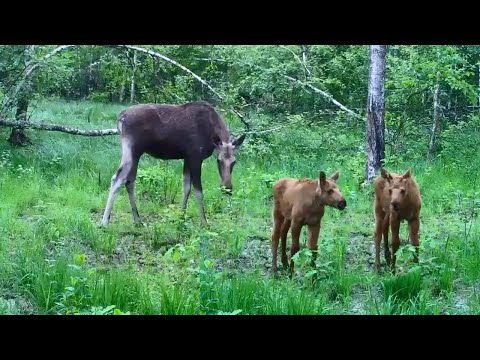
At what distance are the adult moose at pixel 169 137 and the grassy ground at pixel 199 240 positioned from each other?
0.18 m

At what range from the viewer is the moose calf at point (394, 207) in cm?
454

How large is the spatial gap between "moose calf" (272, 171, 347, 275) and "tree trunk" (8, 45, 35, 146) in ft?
10.3

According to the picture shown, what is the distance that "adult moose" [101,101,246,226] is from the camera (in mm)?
5883

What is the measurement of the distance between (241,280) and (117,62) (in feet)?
11.5

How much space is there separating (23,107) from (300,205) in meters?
3.71

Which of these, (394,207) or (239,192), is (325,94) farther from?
(394,207)

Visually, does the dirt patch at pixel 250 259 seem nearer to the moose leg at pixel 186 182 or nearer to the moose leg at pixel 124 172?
the moose leg at pixel 186 182

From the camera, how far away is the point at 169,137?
19.8ft

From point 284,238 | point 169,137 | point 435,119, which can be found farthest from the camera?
point 435,119

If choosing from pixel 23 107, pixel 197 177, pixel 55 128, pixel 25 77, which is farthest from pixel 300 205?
pixel 23 107

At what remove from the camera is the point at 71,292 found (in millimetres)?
4191

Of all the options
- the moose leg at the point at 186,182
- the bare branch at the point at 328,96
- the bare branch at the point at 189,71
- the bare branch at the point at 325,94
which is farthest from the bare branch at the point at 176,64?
the moose leg at the point at 186,182

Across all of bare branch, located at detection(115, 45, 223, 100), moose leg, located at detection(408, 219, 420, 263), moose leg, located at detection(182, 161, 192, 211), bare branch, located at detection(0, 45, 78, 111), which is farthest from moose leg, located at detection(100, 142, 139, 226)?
moose leg, located at detection(408, 219, 420, 263)

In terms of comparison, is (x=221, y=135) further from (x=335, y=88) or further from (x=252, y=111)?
(x=335, y=88)
